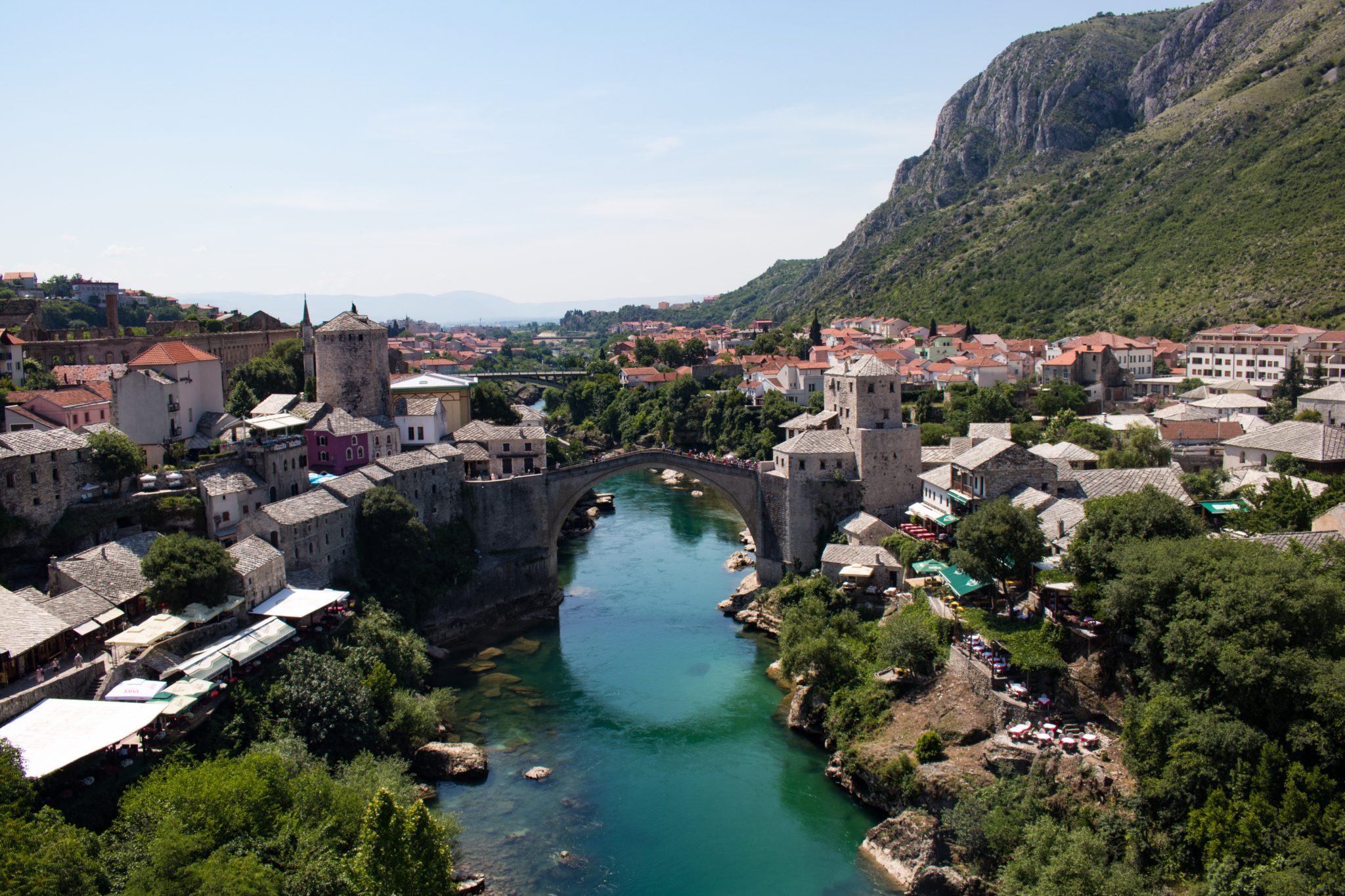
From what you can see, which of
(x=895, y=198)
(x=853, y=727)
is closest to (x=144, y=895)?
(x=853, y=727)

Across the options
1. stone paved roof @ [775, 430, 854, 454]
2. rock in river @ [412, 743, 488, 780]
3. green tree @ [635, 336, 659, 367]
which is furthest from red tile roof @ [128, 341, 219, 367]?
green tree @ [635, 336, 659, 367]

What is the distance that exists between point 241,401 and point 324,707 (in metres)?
21.6

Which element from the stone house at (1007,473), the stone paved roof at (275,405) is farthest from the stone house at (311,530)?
the stone house at (1007,473)

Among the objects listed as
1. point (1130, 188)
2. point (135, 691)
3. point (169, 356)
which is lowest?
point (135, 691)

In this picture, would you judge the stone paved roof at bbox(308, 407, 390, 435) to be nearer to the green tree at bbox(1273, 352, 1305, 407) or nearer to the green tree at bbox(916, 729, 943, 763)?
the green tree at bbox(916, 729, 943, 763)

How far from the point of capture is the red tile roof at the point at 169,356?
36.4 metres

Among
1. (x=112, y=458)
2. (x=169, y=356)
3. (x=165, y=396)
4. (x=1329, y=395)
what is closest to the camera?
(x=112, y=458)

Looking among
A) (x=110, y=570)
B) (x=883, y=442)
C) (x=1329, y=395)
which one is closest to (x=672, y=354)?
(x=883, y=442)

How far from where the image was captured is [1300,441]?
33.2 metres

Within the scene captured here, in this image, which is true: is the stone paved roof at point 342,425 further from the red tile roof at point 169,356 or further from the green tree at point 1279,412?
the green tree at point 1279,412

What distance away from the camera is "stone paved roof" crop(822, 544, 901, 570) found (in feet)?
105

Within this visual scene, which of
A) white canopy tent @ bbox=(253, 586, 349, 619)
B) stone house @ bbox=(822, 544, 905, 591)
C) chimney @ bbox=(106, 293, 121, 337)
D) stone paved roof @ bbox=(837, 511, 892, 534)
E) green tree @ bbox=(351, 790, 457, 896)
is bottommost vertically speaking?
green tree @ bbox=(351, 790, 457, 896)

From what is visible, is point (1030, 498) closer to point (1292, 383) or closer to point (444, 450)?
point (444, 450)

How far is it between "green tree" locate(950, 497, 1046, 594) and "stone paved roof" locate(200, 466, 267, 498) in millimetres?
21461
